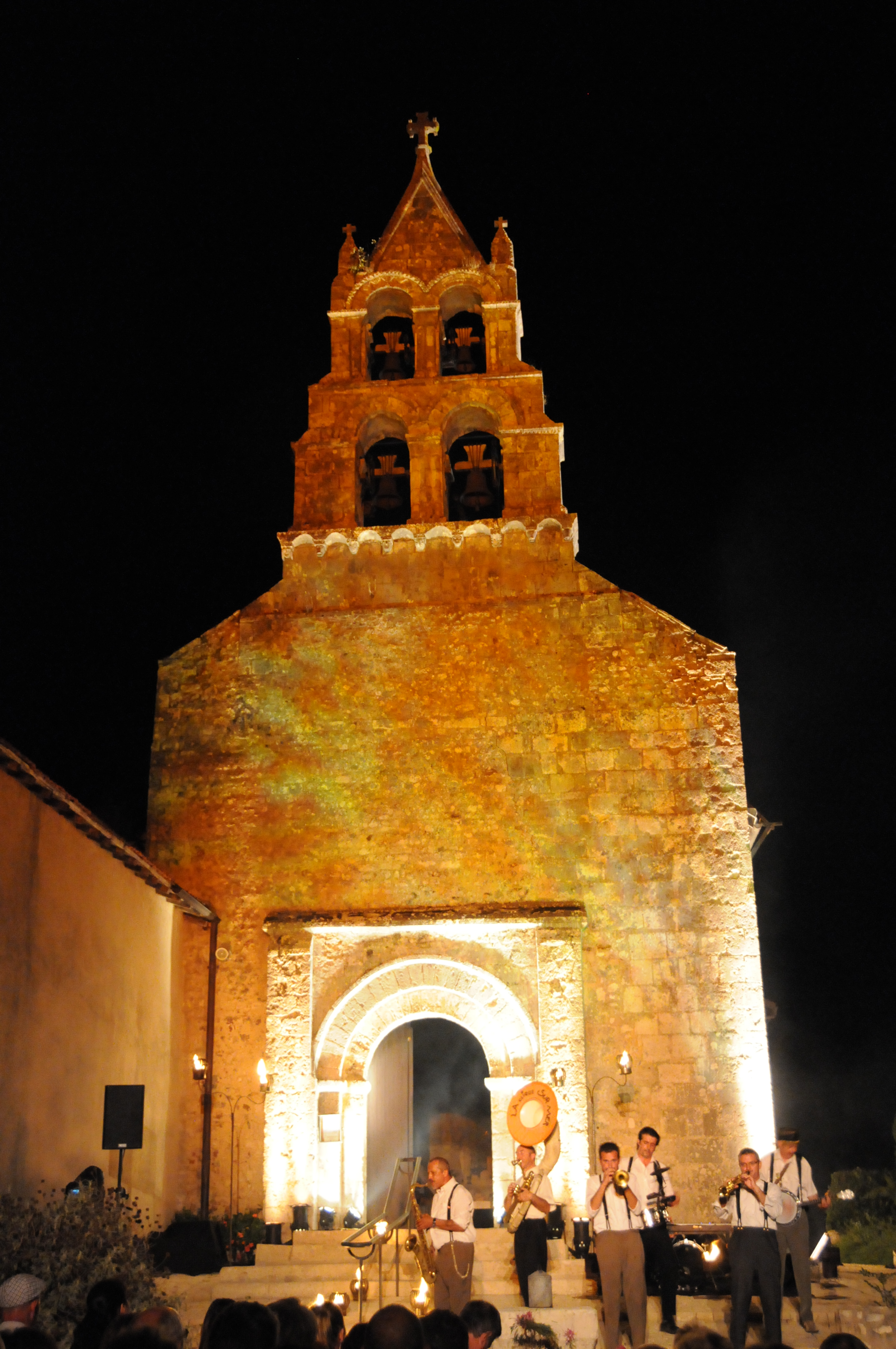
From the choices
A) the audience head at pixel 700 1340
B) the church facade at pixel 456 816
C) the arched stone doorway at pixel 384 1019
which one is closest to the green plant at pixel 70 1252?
the arched stone doorway at pixel 384 1019

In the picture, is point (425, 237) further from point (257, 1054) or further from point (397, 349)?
point (257, 1054)

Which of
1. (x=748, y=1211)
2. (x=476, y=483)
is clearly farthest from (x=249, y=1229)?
(x=476, y=483)

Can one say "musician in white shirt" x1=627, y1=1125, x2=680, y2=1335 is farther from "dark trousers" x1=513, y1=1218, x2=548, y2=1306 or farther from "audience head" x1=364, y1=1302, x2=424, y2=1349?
"audience head" x1=364, y1=1302, x2=424, y2=1349

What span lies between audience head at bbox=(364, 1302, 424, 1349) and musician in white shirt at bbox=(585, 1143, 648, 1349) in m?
5.24

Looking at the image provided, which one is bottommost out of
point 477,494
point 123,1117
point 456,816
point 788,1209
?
point 788,1209

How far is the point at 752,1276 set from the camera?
8.94 metres

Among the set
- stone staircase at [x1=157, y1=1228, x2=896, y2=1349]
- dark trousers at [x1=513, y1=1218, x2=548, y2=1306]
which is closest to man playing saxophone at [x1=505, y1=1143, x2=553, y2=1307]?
dark trousers at [x1=513, y1=1218, x2=548, y2=1306]

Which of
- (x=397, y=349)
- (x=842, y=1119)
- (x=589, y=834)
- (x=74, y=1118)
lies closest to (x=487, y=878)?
(x=589, y=834)

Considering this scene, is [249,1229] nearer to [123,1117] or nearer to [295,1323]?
[123,1117]

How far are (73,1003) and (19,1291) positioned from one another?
6208 millimetres

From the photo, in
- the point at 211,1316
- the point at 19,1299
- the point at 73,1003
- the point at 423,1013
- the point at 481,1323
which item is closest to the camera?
the point at 211,1316

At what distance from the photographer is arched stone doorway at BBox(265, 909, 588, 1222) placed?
13.2m

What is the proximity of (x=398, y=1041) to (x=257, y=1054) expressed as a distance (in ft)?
6.37

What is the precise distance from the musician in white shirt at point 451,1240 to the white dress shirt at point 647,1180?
48.9 inches
